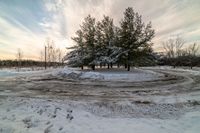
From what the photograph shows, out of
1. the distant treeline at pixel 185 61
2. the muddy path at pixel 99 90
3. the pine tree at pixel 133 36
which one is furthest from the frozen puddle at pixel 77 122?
the distant treeline at pixel 185 61

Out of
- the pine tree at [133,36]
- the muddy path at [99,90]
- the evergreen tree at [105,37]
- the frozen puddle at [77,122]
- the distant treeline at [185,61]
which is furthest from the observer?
the distant treeline at [185,61]

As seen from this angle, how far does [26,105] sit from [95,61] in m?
21.2

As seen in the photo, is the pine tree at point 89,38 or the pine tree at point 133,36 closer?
the pine tree at point 133,36

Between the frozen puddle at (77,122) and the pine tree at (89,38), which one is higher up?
the pine tree at (89,38)

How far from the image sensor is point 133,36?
87.1ft

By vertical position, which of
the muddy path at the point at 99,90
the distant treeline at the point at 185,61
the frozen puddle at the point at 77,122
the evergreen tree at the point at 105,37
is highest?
the evergreen tree at the point at 105,37

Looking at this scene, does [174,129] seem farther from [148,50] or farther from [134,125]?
[148,50]

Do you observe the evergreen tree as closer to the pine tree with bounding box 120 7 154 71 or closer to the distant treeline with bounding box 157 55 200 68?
the pine tree with bounding box 120 7 154 71

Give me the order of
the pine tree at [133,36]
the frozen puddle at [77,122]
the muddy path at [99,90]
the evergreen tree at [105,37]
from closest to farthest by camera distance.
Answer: the frozen puddle at [77,122] → the muddy path at [99,90] → the pine tree at [133,36] → the evergreen tree at [105,37]

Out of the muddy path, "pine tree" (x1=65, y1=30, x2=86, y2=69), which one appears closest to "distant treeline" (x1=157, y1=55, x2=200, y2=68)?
"pine tree" (x1=65, y1=30, x2=86, y2=69)

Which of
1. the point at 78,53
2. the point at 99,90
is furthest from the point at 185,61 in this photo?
the point at 99,90

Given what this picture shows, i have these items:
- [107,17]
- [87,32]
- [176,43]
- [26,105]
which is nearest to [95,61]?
[87,32]

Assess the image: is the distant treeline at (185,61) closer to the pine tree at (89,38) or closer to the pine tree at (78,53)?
the pine tree at (89,38)

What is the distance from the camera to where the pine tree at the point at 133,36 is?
26016 mm
